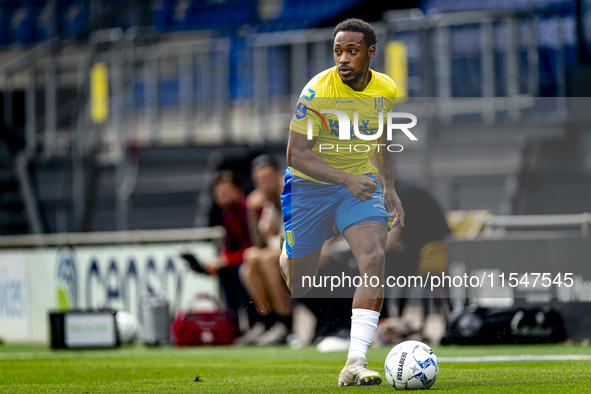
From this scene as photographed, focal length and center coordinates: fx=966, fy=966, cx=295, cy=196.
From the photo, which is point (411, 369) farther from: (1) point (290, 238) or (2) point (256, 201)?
(2) point (256, 201)

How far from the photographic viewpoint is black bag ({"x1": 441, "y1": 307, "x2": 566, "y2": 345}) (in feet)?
28.1

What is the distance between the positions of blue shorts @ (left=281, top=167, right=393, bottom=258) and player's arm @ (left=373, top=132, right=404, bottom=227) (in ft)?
0.38

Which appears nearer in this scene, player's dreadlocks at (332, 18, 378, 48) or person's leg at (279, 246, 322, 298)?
player's dreadlocks at (332, 18, 378, 48)

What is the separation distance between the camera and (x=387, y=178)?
6094mm

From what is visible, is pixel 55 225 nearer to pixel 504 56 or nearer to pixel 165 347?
pixel 165 347

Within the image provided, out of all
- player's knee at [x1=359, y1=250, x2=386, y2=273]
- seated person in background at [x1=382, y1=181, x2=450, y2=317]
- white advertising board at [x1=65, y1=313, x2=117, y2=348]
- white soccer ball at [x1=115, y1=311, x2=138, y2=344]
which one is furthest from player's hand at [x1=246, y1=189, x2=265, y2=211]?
player's knee at [x1=359, y1=250, x2=386, y2=273]

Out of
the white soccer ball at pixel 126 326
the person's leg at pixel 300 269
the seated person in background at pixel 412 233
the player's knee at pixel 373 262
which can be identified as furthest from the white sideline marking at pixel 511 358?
the white soccer ball at pixel 126 326

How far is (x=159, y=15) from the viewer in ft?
72.9

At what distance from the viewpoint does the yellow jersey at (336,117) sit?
600 centimetres

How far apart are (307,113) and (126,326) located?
5.49 m

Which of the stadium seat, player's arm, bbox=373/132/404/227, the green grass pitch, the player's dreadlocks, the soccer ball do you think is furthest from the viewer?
the stadium seat

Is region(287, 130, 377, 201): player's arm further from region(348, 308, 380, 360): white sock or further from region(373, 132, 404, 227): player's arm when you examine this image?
region(348, 308, 380, 360): white sock

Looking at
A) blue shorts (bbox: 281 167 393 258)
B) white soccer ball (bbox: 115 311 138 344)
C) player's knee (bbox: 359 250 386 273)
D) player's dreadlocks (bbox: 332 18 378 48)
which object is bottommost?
white soccer ball (bbox: 115 311 138 344)

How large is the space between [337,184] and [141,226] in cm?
844
